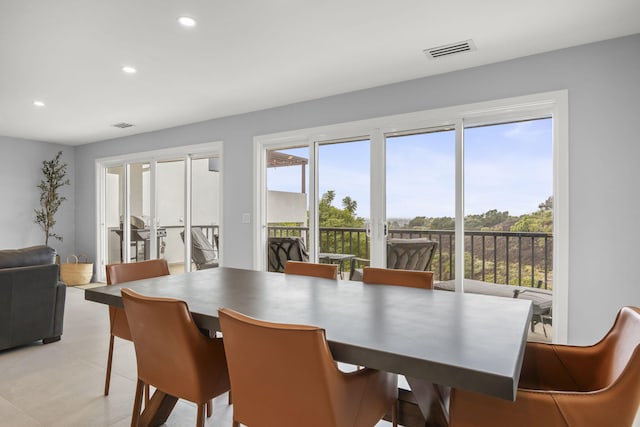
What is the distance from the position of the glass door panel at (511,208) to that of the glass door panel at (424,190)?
0.17 meters

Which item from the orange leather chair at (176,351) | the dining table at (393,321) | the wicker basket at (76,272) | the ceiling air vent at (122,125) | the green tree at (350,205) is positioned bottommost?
the wicker basket at (76,272)

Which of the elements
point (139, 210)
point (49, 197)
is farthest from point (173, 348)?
point (49, 197)

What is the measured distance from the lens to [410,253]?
379 centimetres

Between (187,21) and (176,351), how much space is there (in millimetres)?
2087

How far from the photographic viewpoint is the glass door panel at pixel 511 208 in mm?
3234

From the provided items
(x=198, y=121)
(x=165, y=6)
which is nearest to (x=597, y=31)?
(x=165, y=6)

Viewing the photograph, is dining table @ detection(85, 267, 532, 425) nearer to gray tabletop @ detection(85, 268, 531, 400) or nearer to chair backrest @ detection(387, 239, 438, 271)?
gray tabletop @ detection(85, 268, 531, 400)

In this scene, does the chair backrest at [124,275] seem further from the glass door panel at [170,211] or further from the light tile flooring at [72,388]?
the glass door panel at [170,211]

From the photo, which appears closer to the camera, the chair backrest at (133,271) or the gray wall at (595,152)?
the chair backrest at (133,271)

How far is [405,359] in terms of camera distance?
3.49 ft

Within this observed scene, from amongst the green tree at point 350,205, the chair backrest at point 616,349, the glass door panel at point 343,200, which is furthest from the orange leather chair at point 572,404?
the green tree at point 350,205

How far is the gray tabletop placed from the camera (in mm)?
1021

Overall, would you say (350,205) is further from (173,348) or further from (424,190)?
(173,348)

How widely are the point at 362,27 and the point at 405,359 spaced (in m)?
2.27
